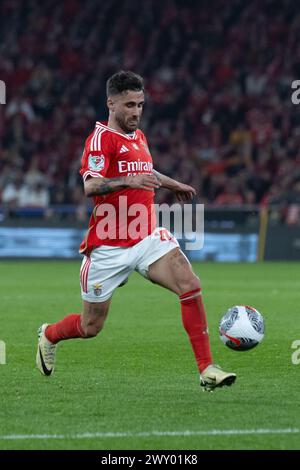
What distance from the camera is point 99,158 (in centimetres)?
750

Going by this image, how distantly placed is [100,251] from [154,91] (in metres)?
21.9

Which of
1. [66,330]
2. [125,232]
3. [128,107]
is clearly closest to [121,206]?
[125,232]

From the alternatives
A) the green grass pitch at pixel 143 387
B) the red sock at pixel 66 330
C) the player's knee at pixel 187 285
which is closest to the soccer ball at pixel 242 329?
the green grass pitch at pixel 143 387

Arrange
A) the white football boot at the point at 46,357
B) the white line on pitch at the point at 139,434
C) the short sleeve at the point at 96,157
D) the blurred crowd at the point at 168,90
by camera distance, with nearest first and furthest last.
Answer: the white line on pitch at the point at 139,434 < the short sleeve at the point at 96,157 < the white football boot at the point at 46,357 < the blurred crowd at the point at 168,90

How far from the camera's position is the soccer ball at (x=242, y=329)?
8.09 metres

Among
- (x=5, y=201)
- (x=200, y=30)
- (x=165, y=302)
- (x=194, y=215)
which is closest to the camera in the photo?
(x=165, y=302)

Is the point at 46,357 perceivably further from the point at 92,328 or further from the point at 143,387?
the point at 143,387

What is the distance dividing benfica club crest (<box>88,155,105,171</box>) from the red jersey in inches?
5.3

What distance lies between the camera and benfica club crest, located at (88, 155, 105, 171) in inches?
294

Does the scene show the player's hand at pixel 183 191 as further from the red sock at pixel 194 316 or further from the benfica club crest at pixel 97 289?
the benfica club crest at pixel 97 289

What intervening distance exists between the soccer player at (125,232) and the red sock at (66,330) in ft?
0.35

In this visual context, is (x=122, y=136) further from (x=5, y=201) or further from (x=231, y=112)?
(x=231, y=112)

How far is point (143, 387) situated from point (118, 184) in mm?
1468

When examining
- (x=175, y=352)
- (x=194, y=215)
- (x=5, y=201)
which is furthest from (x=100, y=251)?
(x=5, y=201)
